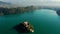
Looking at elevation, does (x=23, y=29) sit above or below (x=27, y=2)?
below

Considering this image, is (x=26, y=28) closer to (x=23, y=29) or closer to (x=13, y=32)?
(x=23, y=29)

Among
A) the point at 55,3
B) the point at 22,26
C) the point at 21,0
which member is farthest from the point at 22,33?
the point at 21,0

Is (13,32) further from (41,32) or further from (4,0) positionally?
(4,0)

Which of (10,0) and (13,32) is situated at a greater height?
(10,0)

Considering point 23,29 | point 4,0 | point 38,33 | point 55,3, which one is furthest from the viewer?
point 4,0

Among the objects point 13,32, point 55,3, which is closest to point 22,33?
point 13,32

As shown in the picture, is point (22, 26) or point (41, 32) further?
point (22, 26)

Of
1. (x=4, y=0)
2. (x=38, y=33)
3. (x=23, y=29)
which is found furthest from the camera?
(x=4, y=0)

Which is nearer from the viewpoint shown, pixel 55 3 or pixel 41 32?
pixel 41 32

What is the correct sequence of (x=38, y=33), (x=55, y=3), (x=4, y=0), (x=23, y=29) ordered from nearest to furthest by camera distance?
(x=38, y=33) < (x=23, y=29) < (x=55, y=3) < (x=4, y=0)
